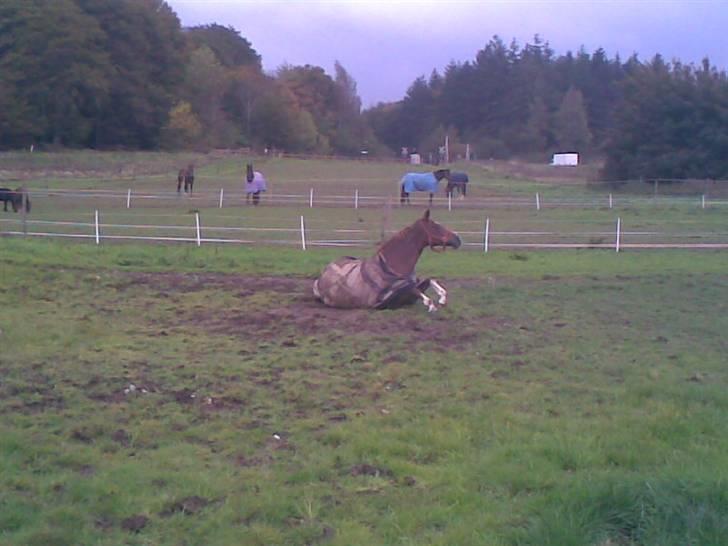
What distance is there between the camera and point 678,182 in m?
38.4

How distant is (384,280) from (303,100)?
257ft

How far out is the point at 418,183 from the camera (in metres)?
33.0

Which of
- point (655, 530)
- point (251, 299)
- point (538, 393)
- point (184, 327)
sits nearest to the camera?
point (655, 530)

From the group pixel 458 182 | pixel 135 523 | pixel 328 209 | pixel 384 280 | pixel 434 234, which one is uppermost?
pixel 458 182

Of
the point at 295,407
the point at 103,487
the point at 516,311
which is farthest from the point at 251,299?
the point at 103,487

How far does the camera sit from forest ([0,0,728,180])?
4728 centimetres

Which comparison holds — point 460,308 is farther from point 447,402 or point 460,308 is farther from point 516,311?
point 447,402

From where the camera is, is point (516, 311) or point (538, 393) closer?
point (538, 393)

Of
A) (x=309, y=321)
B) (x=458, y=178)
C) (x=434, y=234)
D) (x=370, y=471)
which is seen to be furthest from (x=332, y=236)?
(x=370, y=471)

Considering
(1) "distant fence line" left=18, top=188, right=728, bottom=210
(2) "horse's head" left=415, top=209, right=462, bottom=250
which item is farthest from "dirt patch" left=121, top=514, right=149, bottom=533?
(1) "distant fence line" left=18, top=188, right=728, bottom=210

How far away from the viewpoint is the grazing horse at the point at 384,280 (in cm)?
1171

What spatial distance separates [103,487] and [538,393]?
3694 mm

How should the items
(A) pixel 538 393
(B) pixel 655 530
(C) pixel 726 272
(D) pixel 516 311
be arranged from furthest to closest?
(C) pixel 726 272 < (D) pixel 516 311 < (A) pixel 538 393 < (B) pixel 655 530

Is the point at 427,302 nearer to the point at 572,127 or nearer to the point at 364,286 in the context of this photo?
the point at 364,286
